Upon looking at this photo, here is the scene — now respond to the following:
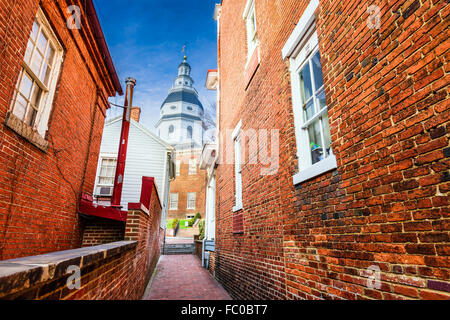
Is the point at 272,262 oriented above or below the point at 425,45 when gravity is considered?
below

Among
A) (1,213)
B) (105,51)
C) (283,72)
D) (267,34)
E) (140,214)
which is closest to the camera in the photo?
(1,213)

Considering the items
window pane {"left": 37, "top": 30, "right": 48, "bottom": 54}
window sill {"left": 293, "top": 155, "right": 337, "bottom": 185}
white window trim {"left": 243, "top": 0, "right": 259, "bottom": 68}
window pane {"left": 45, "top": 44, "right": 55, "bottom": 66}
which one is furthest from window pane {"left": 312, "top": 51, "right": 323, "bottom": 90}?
window pane {"left": 45, "top": 44, "right": 55, "bottom": 66}

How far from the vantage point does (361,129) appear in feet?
8.20

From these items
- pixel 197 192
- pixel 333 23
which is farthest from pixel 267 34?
pixel 197 192

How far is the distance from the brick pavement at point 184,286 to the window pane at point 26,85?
4.73 m

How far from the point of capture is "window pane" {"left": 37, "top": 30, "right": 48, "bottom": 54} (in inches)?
173

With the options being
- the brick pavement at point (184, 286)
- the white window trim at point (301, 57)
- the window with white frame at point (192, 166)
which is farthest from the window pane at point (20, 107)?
the window with white frame at point (192, 166)

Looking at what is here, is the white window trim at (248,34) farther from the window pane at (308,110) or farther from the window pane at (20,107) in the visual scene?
the window pane at (20,107)

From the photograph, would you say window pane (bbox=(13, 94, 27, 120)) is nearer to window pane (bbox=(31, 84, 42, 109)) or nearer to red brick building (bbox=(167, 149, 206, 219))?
window pane (bbox=(31, 84, 42, 109))

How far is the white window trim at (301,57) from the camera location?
11.4ft

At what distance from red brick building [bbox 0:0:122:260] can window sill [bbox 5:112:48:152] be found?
1 centimetres
